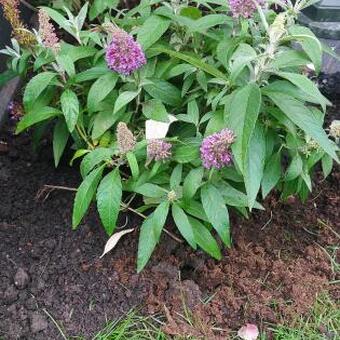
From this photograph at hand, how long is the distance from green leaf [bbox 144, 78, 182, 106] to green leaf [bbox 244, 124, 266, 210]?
0.35 meters

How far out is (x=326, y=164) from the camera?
1.98m

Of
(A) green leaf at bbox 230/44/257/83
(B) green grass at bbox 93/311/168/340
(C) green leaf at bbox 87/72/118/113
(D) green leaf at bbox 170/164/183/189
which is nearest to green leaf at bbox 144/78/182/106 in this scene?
(C) green leaf at bbox 87/72/118/113

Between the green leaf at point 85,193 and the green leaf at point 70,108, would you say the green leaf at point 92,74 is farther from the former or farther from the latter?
the green leaf at point 85,193

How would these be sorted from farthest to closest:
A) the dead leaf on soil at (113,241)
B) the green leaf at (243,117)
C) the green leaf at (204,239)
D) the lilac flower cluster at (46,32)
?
the dead leaf on soil at (113,241)
the green leaf at (204,239)
the lilac flower cluster at (46,32)
the green leaf at (243,117)

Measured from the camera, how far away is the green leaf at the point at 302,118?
159cm

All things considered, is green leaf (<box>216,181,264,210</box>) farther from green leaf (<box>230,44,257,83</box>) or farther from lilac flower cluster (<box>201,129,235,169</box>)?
green leaf (<box>230,44,257,83</box>)

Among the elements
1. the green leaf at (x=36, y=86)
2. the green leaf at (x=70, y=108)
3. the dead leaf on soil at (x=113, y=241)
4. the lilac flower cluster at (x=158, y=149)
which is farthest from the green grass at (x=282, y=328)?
the green leaf at (x=36, y=86)

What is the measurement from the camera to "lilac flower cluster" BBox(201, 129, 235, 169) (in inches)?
63.1

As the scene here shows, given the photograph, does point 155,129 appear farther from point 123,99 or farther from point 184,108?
point 184,108

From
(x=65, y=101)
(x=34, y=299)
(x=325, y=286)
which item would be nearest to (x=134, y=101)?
(x=65, y=101)

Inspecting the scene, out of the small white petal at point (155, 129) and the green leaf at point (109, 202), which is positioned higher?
the small white petal at point (155, 129)

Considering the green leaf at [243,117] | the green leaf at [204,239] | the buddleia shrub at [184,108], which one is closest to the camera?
the green leaf at [243,117]

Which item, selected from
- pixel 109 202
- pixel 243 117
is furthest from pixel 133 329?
pixel 243 117

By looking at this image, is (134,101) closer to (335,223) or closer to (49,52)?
(49,52)
